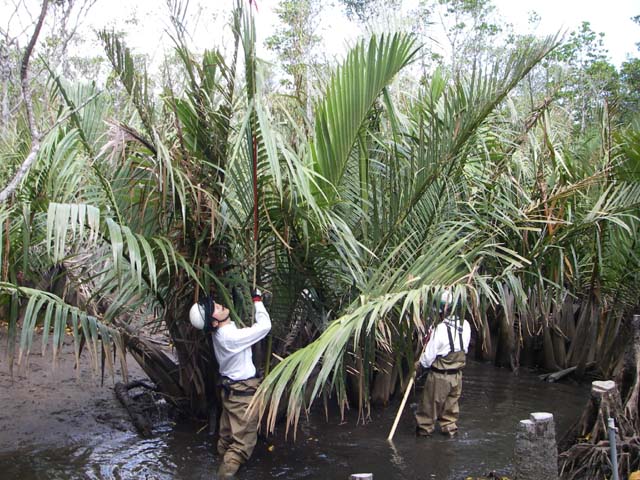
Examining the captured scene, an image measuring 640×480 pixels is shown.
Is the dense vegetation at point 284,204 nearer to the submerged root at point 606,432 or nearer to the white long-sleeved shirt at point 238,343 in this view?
the white long-sleeved shirt at point 238,343

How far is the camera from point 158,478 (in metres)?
5.47

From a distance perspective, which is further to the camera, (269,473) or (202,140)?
(269,473)

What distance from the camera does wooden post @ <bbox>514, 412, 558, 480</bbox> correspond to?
4.75m

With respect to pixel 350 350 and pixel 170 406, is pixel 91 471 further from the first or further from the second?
pixel 350 350

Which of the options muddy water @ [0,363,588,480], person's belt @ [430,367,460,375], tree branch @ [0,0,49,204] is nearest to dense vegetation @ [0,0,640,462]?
tree branch @ [0,0,49,204]

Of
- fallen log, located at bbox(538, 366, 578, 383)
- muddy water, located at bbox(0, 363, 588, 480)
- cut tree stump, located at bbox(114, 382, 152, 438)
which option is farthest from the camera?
fallen log, located at bbox(538, 366, 578, 383)

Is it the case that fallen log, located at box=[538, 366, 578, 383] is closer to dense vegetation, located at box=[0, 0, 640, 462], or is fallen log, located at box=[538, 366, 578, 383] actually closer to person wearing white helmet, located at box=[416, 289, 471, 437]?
dense vegetation, located at box=[0, 0, 640, 462]

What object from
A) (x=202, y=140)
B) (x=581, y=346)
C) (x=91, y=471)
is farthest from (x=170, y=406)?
(x=581, y=346)

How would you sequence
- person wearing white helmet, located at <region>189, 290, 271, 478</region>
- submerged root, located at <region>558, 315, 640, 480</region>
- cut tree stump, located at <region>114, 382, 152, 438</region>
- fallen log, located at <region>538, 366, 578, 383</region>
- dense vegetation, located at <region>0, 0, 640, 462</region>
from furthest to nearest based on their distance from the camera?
fallen log, located at <region>538, 366, 578, 383</region>
cut tree stump, located at <region>114, 382, 152, 438</region>
person wearing white helmet, located at <region>189, 290, 271, 478</region>
submerged root, located at <region>558, 315, 640, 480</region>
dense vegetation, located at <region>0, 0, 640, 462</region>

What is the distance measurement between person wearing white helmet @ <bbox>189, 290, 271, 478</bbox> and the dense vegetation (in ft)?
0.64

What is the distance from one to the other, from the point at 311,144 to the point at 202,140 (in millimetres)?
898

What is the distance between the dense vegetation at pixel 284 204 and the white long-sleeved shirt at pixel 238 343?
24cm

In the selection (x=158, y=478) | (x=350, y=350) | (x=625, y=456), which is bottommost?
(x=158, y=478)

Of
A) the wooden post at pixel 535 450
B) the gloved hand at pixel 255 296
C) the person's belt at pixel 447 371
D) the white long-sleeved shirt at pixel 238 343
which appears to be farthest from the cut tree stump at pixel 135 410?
the wooden post at pixel 535 450
